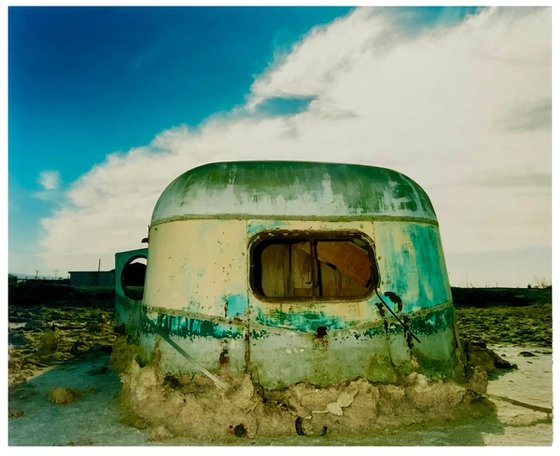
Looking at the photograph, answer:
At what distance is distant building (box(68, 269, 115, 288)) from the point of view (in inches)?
1409

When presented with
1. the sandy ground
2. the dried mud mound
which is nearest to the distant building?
the sandy ground

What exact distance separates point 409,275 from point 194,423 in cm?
275

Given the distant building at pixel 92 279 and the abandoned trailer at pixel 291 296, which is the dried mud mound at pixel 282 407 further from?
the distant building at pixel 92 279

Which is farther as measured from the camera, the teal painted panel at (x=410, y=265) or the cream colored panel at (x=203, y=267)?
the teal painted panel at (x=410, y=265)

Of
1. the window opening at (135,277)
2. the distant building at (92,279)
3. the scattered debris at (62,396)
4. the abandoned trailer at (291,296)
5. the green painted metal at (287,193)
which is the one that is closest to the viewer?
the abandoned trailer at (291,296)

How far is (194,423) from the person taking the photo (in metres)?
4.12

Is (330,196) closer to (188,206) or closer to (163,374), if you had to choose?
(188,206)

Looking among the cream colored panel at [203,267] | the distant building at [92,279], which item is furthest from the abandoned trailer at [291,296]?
the distant building at [92,279]

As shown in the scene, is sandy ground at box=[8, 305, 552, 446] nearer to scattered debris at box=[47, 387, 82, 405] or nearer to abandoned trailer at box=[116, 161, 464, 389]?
scattered debris at box=[47, 387, 82, 405]

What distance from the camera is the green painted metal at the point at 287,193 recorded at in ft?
15.5

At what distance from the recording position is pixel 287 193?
15.6ft

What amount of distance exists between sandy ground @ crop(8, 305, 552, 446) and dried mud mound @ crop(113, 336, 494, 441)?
0.34 feet

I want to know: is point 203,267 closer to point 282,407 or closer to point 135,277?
point 282,407

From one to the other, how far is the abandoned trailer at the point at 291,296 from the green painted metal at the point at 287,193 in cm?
1
